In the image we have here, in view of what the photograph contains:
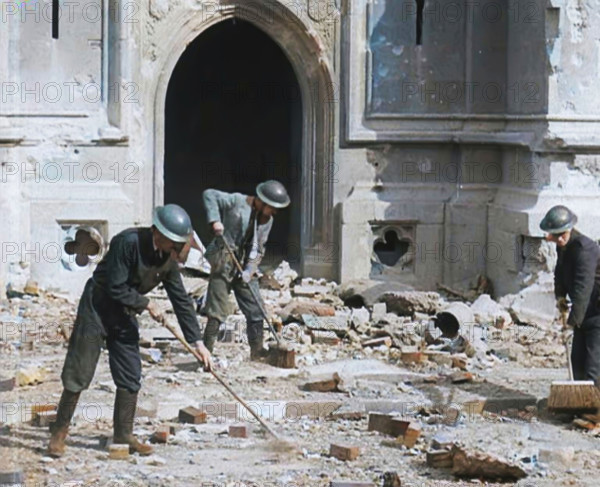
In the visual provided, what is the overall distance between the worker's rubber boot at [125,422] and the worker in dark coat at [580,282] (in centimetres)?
322

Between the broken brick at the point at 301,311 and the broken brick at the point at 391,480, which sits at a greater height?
the broken brick at the point at 301,311

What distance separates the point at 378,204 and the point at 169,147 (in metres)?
5.00

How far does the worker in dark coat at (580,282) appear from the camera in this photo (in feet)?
34.6

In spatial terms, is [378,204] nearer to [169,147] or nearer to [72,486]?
[169,147]

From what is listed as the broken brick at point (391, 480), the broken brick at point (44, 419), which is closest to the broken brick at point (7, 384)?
the broken brick at point (44, 419)

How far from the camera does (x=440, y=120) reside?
627 inches

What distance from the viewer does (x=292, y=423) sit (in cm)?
1040

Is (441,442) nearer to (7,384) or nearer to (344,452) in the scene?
(344,452)

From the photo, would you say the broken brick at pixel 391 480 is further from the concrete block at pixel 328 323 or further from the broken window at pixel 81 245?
the broken window at pixel 81 245

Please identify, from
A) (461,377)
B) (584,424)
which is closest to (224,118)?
(461,377)

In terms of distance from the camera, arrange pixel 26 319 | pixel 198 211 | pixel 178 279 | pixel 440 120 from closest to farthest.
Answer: pixel 178 279, pixel 26 319, pixel 440 120, pixel 198 211

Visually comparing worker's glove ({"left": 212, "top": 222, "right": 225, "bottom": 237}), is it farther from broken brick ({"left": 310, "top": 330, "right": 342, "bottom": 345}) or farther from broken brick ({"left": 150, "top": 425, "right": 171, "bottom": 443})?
broken brick ({"left": 150, "top": 425, "right": 171, "bottom": 443})

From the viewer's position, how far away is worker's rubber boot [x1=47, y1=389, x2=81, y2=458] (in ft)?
30.1

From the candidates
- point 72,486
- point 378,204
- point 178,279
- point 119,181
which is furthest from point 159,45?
point 72,486
